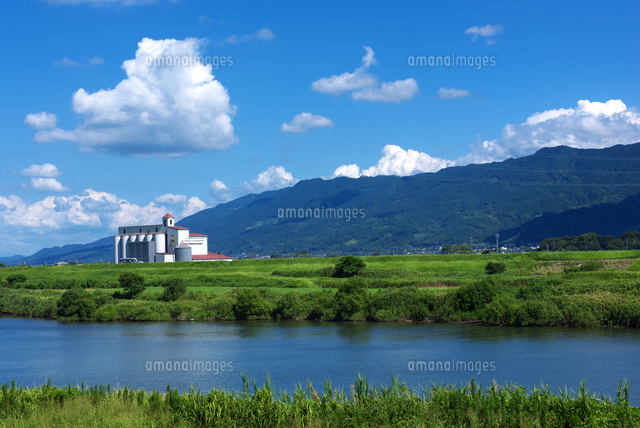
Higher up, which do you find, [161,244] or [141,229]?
[141,229]

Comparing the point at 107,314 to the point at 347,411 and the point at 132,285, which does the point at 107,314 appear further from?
the point at 347,411

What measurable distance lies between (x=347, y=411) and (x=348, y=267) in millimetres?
50663

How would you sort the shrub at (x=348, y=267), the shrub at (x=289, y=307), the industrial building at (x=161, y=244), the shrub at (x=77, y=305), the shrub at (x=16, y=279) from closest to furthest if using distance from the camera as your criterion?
1. the shrub at (x=289, y=307)
2. the shrub at (x=77, y=305)
3. the shrub at (x=348, y=267)
4. the shrub at (x=16, y=279)
5. the industrial building at (x=161, y=244)

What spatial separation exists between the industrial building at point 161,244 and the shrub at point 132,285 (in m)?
50.7

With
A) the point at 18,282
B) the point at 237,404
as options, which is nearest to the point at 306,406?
the point at 237,404

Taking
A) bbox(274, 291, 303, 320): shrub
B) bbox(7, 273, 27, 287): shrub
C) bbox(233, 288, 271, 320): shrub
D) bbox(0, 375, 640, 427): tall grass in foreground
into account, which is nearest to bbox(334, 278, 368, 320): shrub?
bbox(274, 291, 303, 320): shrub

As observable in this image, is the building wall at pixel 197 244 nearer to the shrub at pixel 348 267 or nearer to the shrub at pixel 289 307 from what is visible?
the shrub at pixel 348 267

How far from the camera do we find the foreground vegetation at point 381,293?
41219 millimetres

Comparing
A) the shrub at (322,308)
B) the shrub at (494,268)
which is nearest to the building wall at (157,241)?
the shrub at (494,268)

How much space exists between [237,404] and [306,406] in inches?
71.4

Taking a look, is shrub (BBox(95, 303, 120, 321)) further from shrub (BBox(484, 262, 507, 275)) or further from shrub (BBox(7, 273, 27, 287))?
shrub (BBox(484, 262, 507, 275))

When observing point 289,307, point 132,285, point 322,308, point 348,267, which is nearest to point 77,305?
point 132,285

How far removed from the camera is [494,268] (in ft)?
212

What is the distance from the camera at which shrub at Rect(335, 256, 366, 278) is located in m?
65.5
